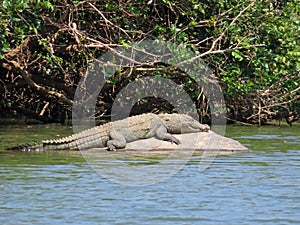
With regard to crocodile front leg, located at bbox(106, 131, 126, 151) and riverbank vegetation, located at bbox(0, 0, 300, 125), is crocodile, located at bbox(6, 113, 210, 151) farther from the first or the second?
riverbank vegetation, located at bbox(0, 0, 300, 125)

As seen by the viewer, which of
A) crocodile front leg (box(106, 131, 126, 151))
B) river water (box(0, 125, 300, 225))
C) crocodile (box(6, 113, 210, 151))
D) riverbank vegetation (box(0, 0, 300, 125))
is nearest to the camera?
river water (box(0, 125, 300, 225))

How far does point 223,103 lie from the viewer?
19000 mm

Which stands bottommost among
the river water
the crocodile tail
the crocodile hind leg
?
the river water

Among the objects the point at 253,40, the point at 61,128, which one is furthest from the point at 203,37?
the point at 61,128

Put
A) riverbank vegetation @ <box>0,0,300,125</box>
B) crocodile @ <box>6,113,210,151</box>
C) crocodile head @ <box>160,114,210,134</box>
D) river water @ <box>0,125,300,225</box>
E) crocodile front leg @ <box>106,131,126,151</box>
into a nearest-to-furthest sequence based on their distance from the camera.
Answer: river water @ <box>0,125,300,225</box> < crocodile front leg @ <box>106,131,126,151</box> < crocodile @ <box>6,113,210,151</box> < crocodile head @ <box>160,114,210,134</box> < riverbank vegetation @ <box>0,0,300,125</box>

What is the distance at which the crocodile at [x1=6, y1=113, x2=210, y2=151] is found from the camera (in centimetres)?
1376

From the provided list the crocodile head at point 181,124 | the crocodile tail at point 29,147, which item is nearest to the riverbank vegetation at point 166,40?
the crocodile head at point 181,124

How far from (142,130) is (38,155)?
1.83 m

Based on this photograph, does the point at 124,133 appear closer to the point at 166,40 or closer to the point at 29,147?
the point at 29,147

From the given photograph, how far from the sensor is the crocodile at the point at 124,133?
1376 cm

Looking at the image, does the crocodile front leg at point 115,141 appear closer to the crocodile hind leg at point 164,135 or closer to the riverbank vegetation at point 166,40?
the crocodile hind leg at point 164,135

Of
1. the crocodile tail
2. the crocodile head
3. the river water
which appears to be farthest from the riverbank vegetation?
the river water

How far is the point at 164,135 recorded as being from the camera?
13.8m

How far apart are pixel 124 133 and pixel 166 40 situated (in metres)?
3.69
